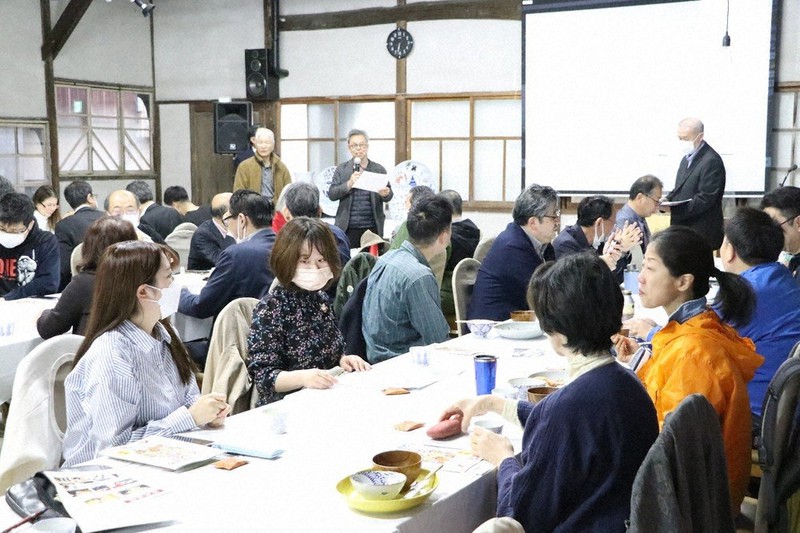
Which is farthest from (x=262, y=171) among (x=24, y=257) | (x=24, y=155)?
(x=24, y=257)

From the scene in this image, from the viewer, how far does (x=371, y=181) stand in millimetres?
6660

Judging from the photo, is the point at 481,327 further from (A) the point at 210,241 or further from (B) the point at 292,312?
(A) the point at 210,241

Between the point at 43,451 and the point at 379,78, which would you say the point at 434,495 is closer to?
the point at 43,451

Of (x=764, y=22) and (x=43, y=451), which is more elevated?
(x=764, y=22)

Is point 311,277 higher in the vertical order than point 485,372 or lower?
higher

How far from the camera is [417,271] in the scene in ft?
10.4

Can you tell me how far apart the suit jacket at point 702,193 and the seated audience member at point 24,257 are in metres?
4.30

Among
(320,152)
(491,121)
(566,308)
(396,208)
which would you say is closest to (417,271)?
(566,308)

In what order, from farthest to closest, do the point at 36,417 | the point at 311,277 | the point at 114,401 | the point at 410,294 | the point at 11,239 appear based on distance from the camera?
1. the point at 11,239
2. the point at 410,294
3. the point at 311,277
4. the point at 36,417
5. the point at 114,401

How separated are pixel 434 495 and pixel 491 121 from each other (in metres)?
7.64

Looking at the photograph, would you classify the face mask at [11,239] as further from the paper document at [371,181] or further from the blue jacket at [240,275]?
the paper document at [371,181]

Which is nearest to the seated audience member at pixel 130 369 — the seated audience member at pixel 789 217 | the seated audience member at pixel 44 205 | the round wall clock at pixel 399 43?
the seated audience member at pixel 789 217

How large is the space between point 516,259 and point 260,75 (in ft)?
22.1

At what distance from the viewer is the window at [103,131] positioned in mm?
9984
